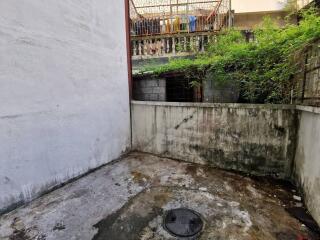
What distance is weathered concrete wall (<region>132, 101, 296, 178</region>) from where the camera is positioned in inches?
143

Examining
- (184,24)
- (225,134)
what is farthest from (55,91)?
(184,24)

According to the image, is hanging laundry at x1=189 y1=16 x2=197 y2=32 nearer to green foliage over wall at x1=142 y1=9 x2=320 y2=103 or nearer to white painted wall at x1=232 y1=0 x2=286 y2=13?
green foliage over wall at x1=142 y1=9 x2=320 y2=103

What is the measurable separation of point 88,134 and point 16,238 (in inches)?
83.3

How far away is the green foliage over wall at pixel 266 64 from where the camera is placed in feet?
10.8

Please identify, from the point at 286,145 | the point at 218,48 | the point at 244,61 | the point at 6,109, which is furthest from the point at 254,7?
the point at 6,109

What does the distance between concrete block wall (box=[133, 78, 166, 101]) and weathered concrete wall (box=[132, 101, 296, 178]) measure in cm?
38

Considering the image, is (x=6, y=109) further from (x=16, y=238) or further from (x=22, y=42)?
(x=16, y=238)

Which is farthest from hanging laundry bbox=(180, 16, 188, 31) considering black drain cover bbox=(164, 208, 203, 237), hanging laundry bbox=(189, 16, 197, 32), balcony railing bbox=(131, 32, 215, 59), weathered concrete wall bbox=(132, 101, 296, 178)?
black drain cover bbox=(164, 208, 203, 237)

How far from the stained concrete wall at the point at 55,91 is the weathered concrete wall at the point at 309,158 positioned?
13.1 feet

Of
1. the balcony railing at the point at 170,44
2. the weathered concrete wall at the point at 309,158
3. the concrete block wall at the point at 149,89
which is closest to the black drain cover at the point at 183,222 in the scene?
the weathered concrete wall at the point at 309,158

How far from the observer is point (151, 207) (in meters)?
2.89

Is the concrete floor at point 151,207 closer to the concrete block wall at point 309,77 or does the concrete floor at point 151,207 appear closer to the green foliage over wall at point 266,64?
the concrete block wall at point 309,77

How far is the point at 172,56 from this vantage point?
6379 millimetres

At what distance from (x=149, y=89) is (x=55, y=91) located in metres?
2.62
